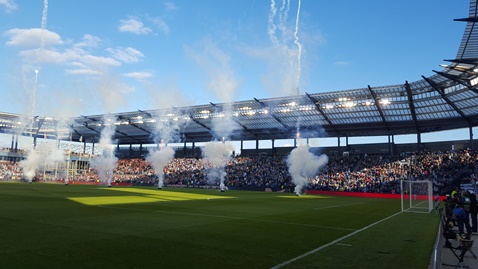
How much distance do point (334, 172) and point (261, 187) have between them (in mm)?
13010

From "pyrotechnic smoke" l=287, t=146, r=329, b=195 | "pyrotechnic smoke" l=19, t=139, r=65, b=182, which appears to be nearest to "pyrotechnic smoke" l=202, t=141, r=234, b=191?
"pyrotechnic smoke" l=287, t=146, r=329, b=195

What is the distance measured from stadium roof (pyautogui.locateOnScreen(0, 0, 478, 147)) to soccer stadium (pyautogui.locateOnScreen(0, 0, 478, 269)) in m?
0.32

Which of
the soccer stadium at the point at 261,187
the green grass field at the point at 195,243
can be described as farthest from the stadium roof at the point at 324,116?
the green grass field at the point at 195,243

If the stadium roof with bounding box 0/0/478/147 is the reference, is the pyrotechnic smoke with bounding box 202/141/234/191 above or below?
below

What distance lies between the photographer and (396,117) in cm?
5725

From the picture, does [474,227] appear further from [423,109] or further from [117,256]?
[423,109]

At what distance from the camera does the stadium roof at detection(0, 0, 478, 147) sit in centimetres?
4422

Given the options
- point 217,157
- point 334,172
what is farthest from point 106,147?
point 334,172

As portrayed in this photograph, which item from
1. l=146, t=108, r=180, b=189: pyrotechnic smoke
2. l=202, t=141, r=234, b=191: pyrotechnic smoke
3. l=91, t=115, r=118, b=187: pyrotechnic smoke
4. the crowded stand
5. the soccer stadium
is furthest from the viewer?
l=91, t=115, r=118, b=187: pyrotechnic smoke

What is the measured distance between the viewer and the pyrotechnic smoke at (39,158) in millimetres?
64188

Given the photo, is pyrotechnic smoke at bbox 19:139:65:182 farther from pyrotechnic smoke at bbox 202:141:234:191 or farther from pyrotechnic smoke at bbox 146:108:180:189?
pyrotechnic smoke at bbox 202:141:234:191

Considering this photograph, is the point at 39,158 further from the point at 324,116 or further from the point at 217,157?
the point at 324,116

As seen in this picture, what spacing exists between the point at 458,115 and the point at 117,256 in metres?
58.6

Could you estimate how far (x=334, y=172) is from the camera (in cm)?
6053
